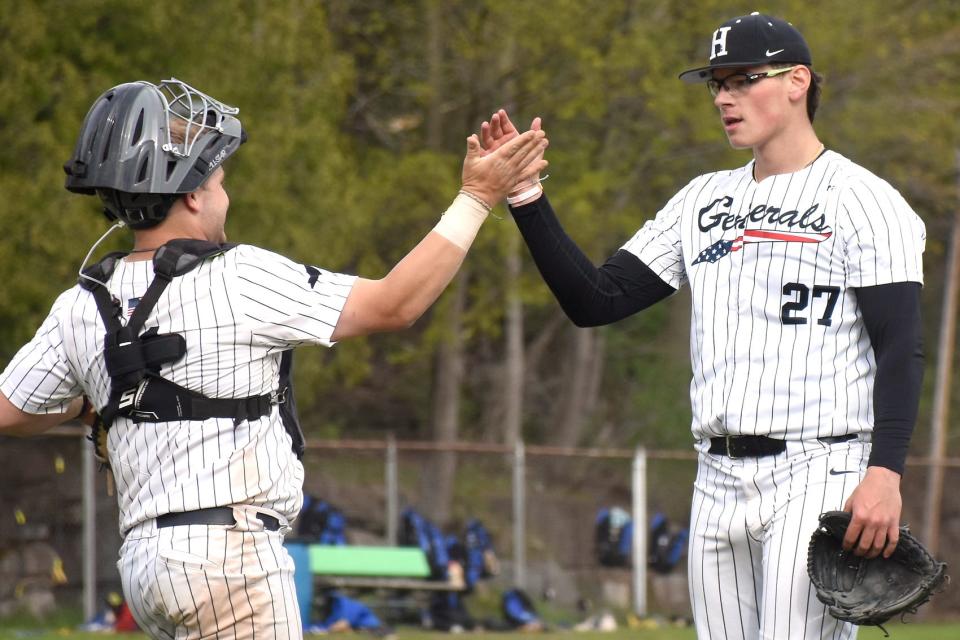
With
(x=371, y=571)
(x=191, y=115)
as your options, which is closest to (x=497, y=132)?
(x=191, y=115)

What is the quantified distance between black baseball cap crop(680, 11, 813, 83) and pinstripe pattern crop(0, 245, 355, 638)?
1.41 metres

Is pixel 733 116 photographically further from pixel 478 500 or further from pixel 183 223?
pixel 478 500

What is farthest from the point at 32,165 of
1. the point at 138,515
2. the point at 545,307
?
the point at 545,307

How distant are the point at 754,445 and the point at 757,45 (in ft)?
Result: 3.91

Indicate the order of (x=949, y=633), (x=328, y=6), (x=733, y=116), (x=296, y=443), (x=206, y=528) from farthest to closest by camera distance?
(x=328, y=6)
(x=949, y=633)
(x=733, y=116)
(x=296, y=443)
(x=206, y=528)

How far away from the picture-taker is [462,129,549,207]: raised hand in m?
3.97

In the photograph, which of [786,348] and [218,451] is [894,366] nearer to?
[786,348]

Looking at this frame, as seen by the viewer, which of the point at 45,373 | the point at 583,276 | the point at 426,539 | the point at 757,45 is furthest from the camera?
the point at 426,539

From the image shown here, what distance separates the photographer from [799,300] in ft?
13.3

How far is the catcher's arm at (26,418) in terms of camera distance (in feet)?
13.4

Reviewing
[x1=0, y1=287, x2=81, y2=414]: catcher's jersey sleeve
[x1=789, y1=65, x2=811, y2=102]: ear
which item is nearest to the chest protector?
[x1=0, y1=287, x2=81, y2=414]: catcher's jersey sleeve

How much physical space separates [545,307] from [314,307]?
2255 cm

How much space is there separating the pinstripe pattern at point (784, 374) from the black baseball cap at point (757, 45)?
0.33m

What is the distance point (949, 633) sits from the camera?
15.6 meters
